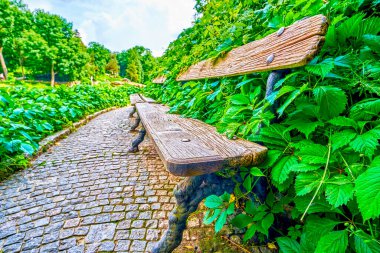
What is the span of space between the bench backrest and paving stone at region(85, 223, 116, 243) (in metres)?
1.59

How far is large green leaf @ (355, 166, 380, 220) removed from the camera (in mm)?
567

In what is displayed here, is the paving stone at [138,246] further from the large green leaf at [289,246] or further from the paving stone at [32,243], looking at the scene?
the large green leaf at [289,246]

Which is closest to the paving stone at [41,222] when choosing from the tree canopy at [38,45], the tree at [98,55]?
the tree canopy at [38,45]

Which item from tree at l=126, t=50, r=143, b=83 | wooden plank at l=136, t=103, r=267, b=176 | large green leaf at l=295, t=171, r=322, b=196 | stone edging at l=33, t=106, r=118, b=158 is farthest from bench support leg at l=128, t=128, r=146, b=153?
tree at l=126, t=50, r=143, b=83

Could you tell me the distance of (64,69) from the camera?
30.5m

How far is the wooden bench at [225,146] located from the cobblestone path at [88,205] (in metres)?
0.44

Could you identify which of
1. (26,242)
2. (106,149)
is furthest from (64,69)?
(26,242)

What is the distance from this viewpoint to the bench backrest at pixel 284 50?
90cm

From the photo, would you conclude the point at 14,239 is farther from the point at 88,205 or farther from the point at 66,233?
the point at 88,205

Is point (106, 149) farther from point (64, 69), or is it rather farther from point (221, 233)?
point (64, 69)

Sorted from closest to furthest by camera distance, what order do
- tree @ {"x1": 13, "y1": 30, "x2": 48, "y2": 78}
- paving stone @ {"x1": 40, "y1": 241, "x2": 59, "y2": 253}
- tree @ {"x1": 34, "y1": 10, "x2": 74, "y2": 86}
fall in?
paving stone @ {"x1": 40, "y1": 241, "x2": 59, "y2": 253} < tree @ {"x1": 13, "y1": 30, "x2": 48, "y2": 78} < tree @ {"x1": 34, "y1": 10, "x2": 74, "y2": 86}

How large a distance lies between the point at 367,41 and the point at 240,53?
816 mm

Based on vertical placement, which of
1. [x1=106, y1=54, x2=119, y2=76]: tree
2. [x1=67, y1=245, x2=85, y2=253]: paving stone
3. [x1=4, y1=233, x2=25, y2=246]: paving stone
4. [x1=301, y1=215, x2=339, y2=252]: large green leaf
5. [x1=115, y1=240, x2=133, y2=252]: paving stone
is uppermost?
[x1=106, y1=54, x2=119, y2=76]: tree

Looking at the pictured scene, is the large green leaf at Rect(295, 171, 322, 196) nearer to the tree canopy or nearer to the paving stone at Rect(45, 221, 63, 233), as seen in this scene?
the paving stone at Rect(45, 221, 63, 233)
